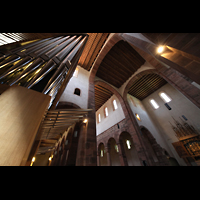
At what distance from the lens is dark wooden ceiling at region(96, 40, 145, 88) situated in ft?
26.5

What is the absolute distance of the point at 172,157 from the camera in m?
8.82

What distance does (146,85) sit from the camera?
1116 cm

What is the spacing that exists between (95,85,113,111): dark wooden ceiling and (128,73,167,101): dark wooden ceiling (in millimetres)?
3281

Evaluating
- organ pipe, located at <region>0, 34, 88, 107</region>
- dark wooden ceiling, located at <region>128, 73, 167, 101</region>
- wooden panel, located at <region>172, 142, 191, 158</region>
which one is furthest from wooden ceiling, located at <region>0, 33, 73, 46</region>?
wooden panel, located at <region>172, 142, 191, 158</region>

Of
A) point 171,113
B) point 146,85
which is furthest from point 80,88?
point 171,113

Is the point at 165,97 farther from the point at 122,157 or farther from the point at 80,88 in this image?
the point at 80,88

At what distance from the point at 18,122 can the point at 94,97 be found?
17.8ft

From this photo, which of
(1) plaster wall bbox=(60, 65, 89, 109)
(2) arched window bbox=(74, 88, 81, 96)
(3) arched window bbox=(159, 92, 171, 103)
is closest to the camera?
(1) plaster wall bbox=(60, 65, 89, 109)

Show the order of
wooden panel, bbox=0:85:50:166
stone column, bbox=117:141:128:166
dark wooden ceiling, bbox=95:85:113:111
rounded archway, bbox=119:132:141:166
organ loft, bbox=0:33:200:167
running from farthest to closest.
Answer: dark wooden ceiling, bbox=95:85:113:111 → rounded archway, bbox=119:132:141:166 → stone column, bbox=117:141:128:166 → organ loft, bbox=0:33:200:167 → wooden panel, bbox=0:85:50:166

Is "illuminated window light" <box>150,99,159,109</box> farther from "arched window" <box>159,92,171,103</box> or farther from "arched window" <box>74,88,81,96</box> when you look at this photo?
"arched window" <box>74,88,81,96</box>

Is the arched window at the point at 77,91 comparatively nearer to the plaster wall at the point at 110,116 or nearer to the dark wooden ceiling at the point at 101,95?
the dark wooden ceiling at the point at 101,95

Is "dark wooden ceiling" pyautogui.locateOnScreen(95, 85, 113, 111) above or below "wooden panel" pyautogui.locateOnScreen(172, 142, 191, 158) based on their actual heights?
above
